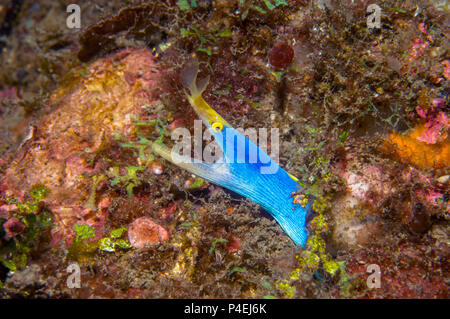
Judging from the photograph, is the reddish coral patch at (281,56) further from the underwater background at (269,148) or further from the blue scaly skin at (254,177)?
the blue scaly skin at (254,177)

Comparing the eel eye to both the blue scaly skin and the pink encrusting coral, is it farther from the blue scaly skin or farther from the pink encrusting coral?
the pink encrusting coral

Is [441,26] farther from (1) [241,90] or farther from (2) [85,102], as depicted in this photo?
(2) [85,102]

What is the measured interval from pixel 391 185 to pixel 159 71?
3.35 meters

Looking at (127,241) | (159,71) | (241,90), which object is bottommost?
(127,241)

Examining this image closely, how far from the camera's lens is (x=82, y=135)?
3412 millimetres

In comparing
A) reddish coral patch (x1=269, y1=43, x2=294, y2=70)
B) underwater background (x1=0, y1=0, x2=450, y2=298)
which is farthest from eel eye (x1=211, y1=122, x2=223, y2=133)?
reddish coral patch (x1=269, y1=43, x2=294, y2=70)

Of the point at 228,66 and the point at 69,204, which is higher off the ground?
the point at 228,66

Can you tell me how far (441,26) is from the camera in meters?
2.82

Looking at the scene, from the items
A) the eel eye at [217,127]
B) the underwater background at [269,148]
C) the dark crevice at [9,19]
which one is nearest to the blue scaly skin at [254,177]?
the eel eye at [217,127]

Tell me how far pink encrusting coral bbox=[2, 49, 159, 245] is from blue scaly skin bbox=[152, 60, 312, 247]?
1.13m

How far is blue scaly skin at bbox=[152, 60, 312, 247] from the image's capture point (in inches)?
113

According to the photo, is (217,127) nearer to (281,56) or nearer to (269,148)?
(269,148)
